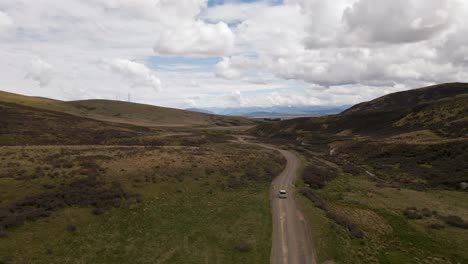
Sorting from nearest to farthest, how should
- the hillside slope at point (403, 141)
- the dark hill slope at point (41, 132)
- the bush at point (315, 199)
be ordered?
the bush at point (315, 199), the hillside slope at point (403, 141), the dark hill slope at point (41, 132)

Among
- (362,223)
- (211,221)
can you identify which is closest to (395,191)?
(362,223)

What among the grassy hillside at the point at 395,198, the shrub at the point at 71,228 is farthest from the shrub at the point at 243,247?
the shrub at the point at 71,228

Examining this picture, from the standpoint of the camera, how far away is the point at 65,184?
35.6 meters

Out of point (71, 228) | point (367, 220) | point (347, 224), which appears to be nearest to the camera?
point (71, 228)

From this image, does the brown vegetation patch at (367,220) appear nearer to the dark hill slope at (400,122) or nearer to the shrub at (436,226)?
the shrub at (436,226)

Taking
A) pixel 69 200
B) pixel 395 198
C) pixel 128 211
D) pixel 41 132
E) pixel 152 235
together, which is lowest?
pixel 152 235

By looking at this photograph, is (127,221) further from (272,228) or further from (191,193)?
(272,228)

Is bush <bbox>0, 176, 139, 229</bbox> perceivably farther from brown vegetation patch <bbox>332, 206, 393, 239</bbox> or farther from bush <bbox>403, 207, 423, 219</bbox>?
bush <bbox>403, 207, 423, 219</bbox>

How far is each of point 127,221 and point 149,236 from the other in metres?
3.52

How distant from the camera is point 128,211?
106ft

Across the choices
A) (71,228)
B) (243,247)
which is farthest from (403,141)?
(71,228)

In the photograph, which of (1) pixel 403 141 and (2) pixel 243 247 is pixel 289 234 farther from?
(1) pixel 403 141

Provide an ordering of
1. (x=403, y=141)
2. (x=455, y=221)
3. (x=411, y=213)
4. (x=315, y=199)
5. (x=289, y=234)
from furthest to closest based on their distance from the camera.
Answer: (x=403, y=141) < (x=315, y=199) < (x=411, y=213) < (x=455, y=221) < (x=289, y=234)

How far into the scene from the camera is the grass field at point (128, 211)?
25250 mm
